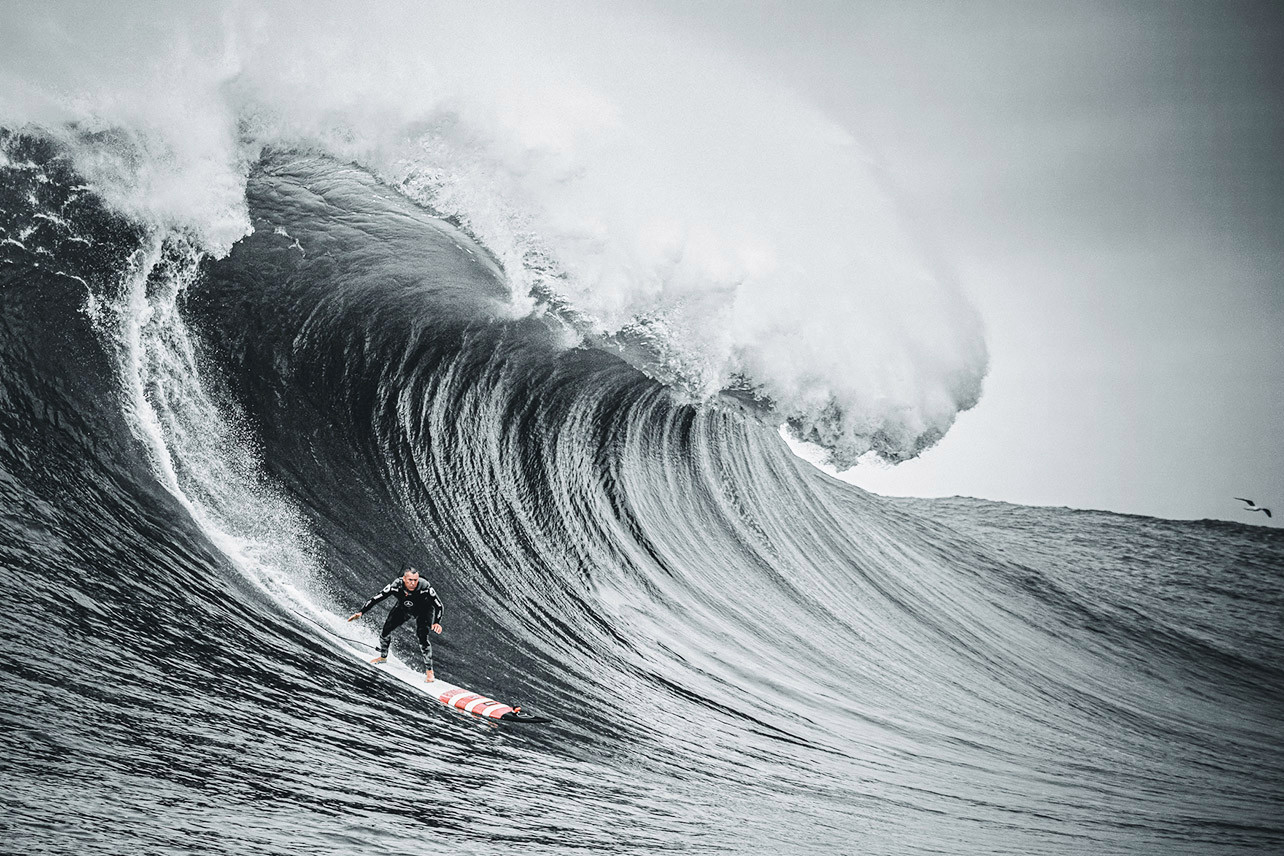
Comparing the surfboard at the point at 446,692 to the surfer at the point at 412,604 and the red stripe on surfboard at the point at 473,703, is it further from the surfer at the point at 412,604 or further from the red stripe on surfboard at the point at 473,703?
the surfer at the point at 412,604

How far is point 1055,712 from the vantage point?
7.43 metres

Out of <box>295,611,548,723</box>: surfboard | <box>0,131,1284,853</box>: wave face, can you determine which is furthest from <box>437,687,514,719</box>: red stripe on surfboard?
<box>0,131,1284,853</box>: wave face

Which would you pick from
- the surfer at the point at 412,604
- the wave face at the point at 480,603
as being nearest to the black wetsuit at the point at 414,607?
the surfer at the point at 412,604

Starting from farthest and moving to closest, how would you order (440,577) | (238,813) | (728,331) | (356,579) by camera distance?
(728,331)
(440,577)
(356,579)
(238,813)

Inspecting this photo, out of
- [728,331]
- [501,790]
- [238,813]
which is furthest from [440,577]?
[728,331]

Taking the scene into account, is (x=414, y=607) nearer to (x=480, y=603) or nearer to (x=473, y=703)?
(x=473, y=703)

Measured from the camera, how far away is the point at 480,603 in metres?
5.92

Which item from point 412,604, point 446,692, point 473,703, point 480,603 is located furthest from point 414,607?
point 480,603

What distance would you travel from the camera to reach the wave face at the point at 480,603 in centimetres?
333

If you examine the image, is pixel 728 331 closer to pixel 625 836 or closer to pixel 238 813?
pixel 625 836

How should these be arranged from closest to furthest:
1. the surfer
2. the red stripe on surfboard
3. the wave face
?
the wave face → the red stripe on surfboard → the surfer

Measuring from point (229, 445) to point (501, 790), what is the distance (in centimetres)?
366

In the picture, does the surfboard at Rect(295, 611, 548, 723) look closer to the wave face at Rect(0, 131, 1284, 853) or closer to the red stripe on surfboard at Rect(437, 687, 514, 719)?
the red stripe on surfboard at Rect(437, 687, 514, 719)

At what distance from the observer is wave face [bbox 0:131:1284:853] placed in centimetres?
333
